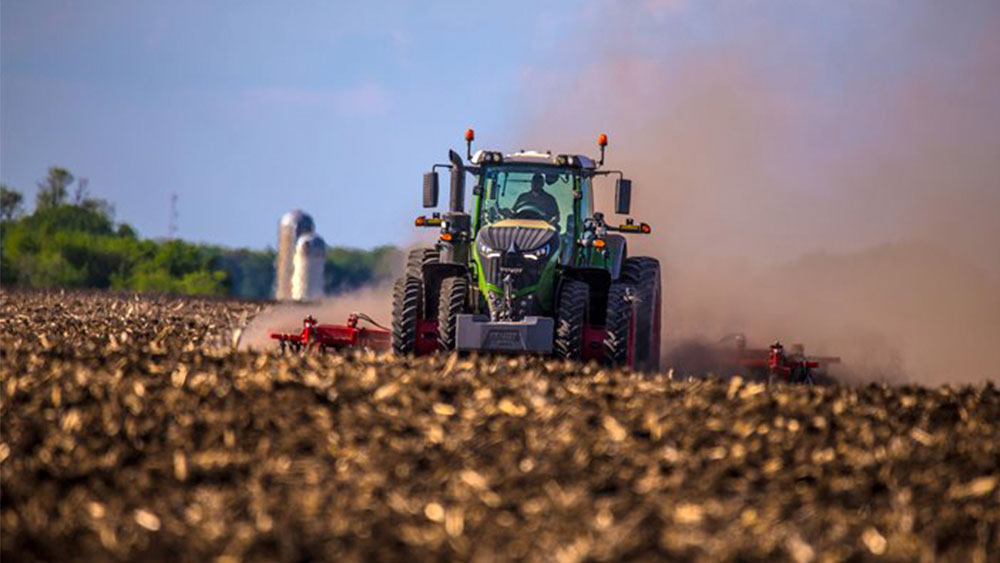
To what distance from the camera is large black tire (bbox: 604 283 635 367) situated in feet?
68.8

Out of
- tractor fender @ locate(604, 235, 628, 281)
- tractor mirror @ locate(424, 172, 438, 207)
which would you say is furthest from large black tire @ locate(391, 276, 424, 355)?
tractor fender @ locate(604, 235, 628, 281)

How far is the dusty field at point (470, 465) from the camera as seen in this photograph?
10.2 metres

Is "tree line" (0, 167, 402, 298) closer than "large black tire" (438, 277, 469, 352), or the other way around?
"large black tire" (438, 277, 469, 352)

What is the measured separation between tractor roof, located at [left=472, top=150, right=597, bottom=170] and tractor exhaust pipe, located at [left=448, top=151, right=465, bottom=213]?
0.35 metres

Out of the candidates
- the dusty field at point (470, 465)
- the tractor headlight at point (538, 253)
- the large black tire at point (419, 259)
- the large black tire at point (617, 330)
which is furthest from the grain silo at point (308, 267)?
the dusty field at point (470, 465)

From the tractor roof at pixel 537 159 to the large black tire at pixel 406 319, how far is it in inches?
81.3

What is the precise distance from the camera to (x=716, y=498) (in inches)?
452

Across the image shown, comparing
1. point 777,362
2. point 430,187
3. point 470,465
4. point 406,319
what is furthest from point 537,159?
point 470,465

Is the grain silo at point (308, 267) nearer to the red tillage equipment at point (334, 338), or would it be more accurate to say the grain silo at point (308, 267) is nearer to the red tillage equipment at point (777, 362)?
the red tillage equipment at point (777, 362)

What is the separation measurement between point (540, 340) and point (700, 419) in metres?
6.86

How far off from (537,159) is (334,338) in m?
3.36

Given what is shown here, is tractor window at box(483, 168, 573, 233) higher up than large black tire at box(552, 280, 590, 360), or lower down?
higher up

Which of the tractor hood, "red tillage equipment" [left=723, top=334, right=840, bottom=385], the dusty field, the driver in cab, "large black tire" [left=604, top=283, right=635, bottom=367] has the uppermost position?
the driver in cab

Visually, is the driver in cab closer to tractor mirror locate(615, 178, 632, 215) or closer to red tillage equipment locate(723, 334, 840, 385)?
tractor mirror locate(615, 178, 632, 215)
